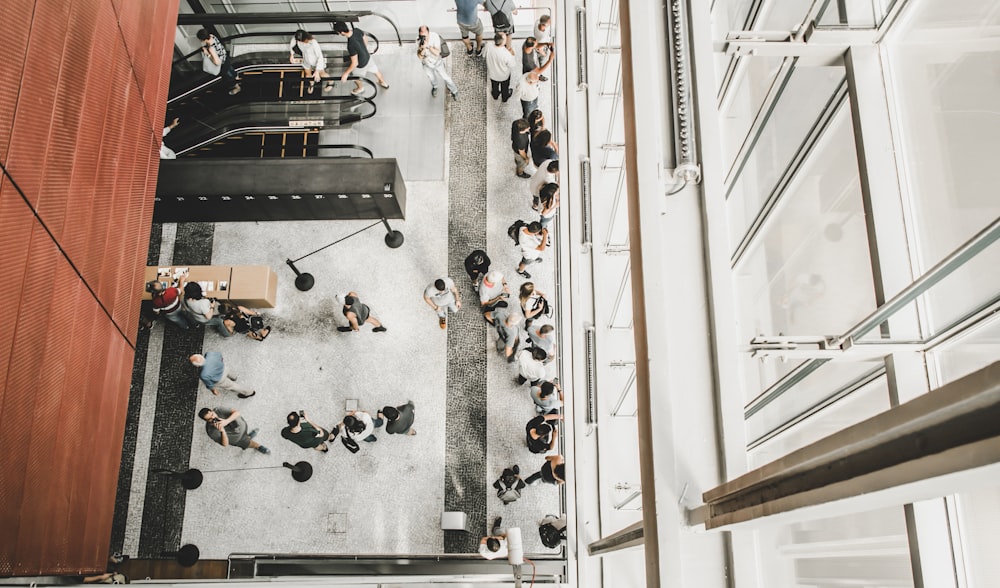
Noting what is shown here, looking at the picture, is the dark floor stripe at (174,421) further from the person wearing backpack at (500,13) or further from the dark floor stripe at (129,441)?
the person wearing backpack at (500,13)

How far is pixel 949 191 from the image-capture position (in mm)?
3289

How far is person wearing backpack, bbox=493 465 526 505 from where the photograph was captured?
24.9 feet

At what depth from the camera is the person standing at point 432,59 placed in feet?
30.5

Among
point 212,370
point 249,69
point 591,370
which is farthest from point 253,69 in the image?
point 591,370

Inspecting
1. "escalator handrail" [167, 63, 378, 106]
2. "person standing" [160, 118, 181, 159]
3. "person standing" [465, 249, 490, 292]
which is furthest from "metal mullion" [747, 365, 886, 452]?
"person standing" [160, 118, 181, 159]

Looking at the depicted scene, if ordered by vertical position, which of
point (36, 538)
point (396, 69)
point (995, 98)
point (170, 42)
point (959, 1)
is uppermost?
point (396, 69)

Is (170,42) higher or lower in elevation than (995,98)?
higher

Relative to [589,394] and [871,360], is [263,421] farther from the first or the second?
[871,360]

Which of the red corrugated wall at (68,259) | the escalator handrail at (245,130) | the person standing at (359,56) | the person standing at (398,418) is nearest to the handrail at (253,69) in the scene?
the person standing at (359,56)

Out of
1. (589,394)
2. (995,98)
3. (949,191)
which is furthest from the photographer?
(589,394)

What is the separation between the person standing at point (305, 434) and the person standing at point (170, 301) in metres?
2.57

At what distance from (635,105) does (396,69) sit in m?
8.76

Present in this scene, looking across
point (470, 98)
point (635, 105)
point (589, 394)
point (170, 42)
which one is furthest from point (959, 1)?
point (170, 42)

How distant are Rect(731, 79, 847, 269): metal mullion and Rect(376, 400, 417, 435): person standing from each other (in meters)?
4.91
